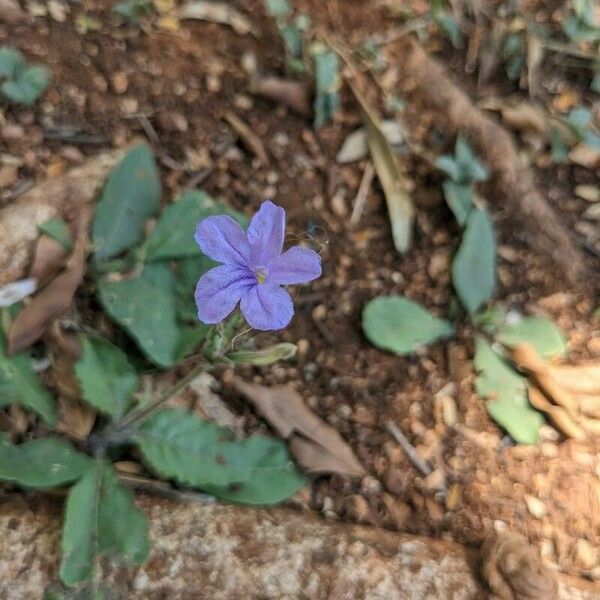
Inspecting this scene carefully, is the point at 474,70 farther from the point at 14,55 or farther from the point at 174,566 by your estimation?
the point at 174,566

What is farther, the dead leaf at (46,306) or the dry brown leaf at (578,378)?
the dry brown leaf at (578,378)

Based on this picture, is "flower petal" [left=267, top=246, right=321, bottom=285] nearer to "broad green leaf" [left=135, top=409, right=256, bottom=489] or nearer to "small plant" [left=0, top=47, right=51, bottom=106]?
"broad green leaf" [left=135, top=409, right=256, bottom=489]

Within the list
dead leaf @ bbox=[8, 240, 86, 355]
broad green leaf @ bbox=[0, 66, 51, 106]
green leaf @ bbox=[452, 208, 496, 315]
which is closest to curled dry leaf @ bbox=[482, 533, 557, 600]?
green leaf @ bbox=[452, 208, 496, 315]

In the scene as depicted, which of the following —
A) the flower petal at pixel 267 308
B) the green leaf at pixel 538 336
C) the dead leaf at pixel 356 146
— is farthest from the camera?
the dead leaf at pixel 356 146

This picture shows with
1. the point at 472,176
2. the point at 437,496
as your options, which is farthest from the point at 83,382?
the point at 472,176

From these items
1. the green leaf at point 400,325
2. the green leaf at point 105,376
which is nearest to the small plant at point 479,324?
the green leaf at point 400,325

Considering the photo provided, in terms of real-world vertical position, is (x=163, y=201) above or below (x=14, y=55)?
below

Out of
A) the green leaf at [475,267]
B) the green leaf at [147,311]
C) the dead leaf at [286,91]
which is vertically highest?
the dead leaf at [286,91]

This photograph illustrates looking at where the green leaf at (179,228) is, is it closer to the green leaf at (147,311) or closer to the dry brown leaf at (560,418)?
the green leaf at (147,311)
